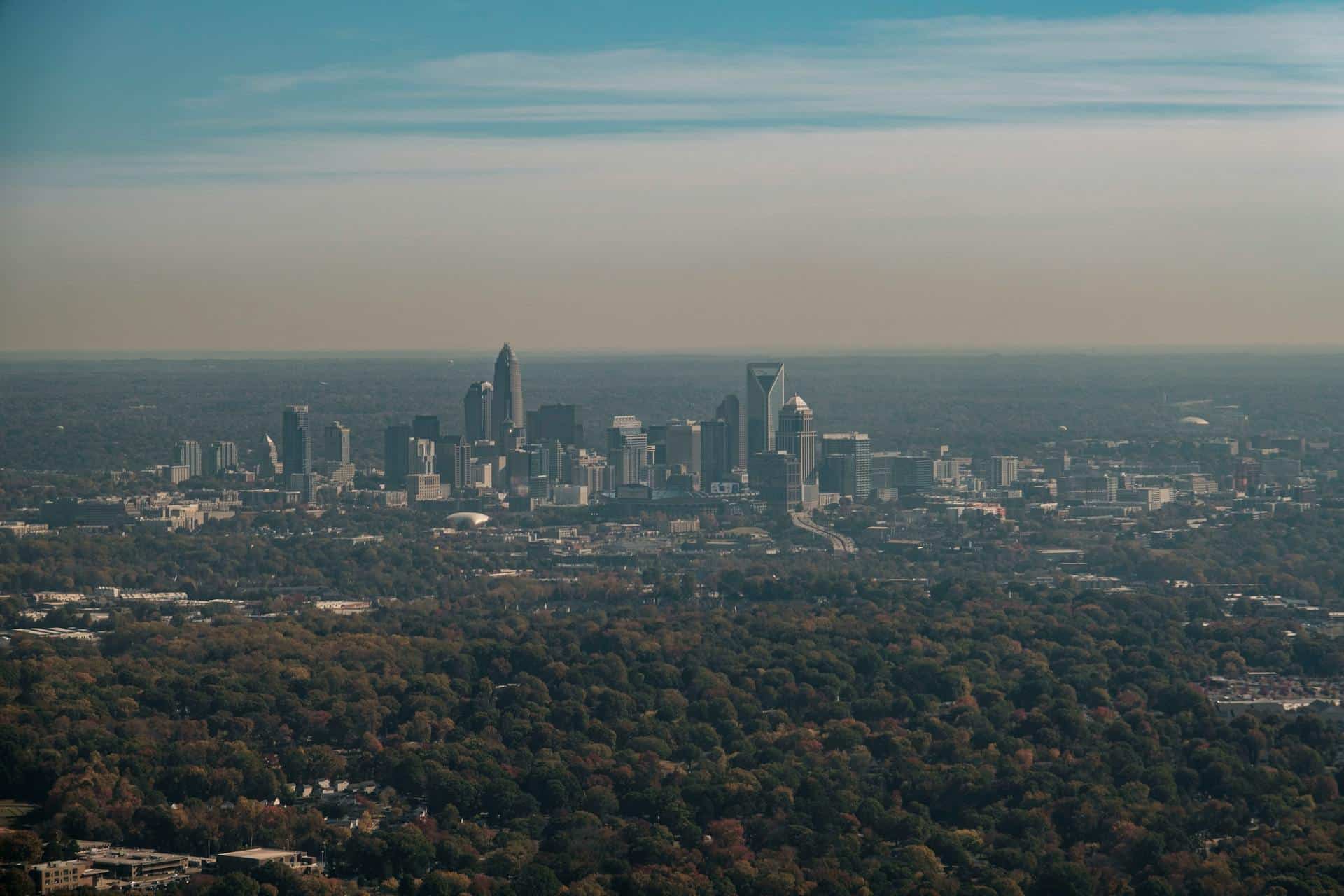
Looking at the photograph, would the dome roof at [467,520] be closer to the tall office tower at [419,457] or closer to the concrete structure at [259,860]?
the tall office tower at [419,457]

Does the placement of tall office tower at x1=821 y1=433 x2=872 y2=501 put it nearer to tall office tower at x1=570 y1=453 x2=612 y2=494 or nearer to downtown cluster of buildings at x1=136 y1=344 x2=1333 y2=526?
downtown cluster of buildings at x1=136 y1=344 x2=1333 y2=526

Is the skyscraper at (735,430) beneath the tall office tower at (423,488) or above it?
above

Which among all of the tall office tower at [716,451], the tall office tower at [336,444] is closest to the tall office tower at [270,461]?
the tall office tower at [336,444]

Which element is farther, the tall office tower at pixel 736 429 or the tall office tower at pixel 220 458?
the tall office tower at pixel 736 429

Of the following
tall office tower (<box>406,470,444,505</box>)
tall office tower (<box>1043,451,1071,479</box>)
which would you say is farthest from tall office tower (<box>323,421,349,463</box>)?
tall office tower (<box>1043,451,1071,479</box>)

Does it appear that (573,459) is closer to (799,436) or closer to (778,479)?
(799,436)

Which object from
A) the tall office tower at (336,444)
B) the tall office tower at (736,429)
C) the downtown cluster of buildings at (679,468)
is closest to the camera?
the downtown cluster of buildings at (679,468)
